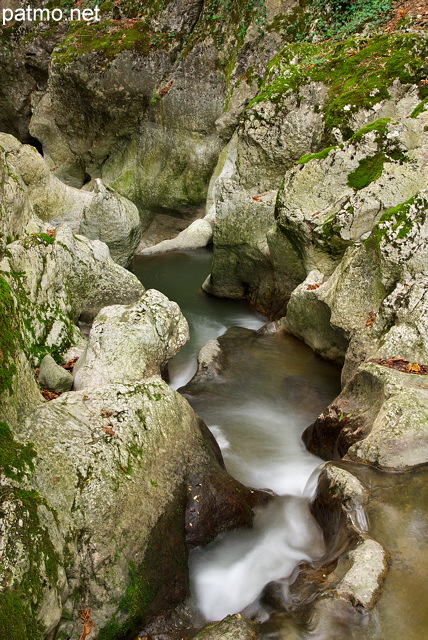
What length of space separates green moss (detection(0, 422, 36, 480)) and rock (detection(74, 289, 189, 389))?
7.02 feet

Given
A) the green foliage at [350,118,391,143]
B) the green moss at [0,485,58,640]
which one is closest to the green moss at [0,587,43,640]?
the green moss at [0,485,58,640]

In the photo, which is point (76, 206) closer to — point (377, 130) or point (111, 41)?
point (377, 130)

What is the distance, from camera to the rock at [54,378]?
588 centimetres

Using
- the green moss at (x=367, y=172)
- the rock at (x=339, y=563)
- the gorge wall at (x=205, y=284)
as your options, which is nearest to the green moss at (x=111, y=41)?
the gorge wall at (x=205, y=284)

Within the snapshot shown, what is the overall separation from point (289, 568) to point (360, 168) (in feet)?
22.7

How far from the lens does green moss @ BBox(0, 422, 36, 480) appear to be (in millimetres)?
3320

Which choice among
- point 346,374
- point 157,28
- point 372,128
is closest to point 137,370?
point 346,374

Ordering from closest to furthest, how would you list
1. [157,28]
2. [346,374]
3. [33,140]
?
[346,374], [157,28], [33,140]

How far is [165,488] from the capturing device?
4199 millimetres

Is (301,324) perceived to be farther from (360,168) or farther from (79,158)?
(79,158)

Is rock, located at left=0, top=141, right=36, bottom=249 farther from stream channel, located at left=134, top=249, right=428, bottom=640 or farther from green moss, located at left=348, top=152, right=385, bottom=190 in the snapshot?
green moss, located at left=348, top=152, right=385, bottom=190

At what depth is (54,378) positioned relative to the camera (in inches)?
233

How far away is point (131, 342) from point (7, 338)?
222 cm

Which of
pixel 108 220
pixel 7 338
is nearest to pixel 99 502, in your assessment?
pixel 7 338
